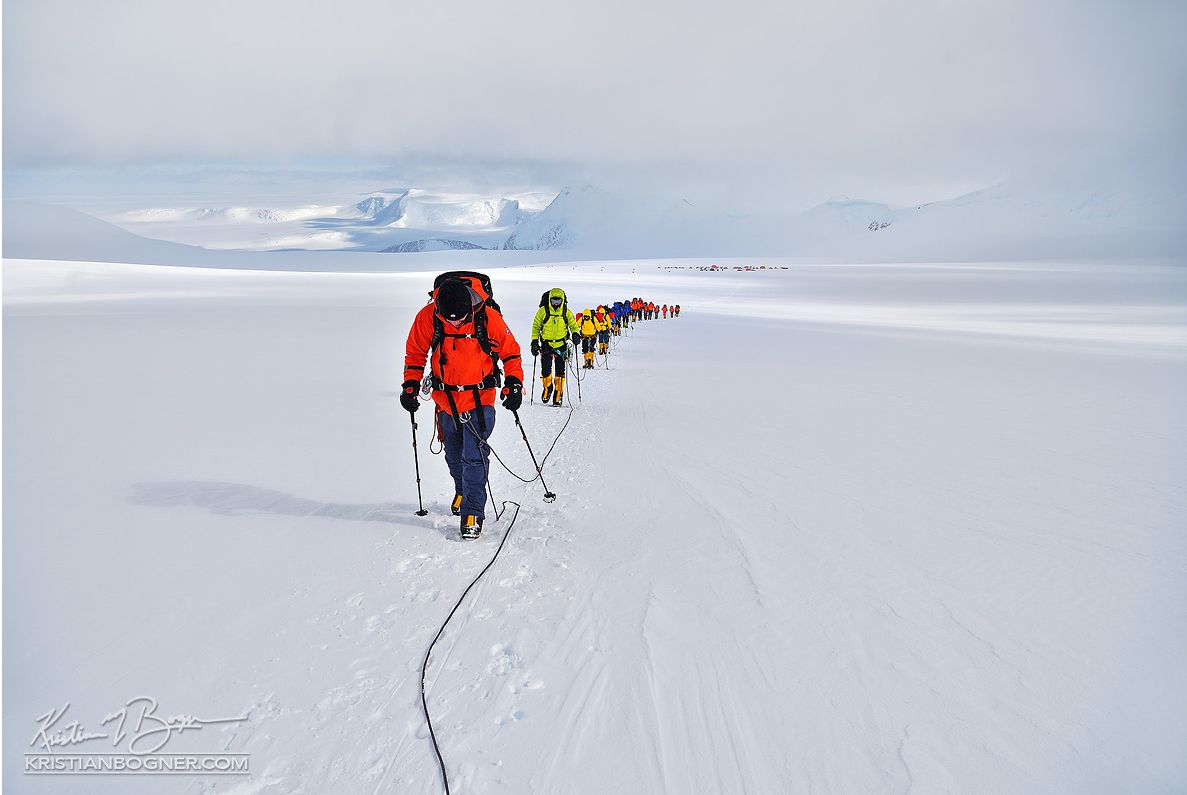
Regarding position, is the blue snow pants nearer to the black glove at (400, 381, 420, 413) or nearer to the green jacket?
the black glove at (400, 381, 420, 413)

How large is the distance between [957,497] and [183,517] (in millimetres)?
6821

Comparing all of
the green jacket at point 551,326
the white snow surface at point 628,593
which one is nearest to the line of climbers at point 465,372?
the white snow surface at point 628,593

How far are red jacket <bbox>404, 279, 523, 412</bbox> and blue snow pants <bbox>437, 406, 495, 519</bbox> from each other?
0.10 metres

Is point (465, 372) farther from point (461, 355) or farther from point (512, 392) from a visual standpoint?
point (512, 392)

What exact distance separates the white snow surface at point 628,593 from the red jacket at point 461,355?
1152mm

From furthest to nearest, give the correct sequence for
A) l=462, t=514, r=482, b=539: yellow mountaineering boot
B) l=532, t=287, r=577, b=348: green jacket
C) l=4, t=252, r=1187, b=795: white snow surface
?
l=532, t=287, r=577, b=348: green jacket, l=462, t=514, r=482, b=539: yellow mountaineering boot, l=4, t=252, r=1187, b=795: white snow surface

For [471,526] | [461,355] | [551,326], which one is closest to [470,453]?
[471,526]

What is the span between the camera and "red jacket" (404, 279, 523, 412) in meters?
5.16

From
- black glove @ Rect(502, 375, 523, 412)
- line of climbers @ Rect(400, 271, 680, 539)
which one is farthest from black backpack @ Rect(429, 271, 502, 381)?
black glove @ Rect(502, 375, 523, 412)

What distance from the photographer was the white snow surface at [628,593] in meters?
2.91

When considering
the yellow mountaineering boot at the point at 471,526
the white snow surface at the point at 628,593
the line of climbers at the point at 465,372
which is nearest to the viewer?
the white snow surface at the point at 628,593

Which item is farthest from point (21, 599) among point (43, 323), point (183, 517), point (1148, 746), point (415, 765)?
point (43, 323)

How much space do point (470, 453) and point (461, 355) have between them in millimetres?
781

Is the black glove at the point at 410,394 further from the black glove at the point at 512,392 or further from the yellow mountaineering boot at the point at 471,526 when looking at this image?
the yellow mountaineering boot at the point at 471,526
